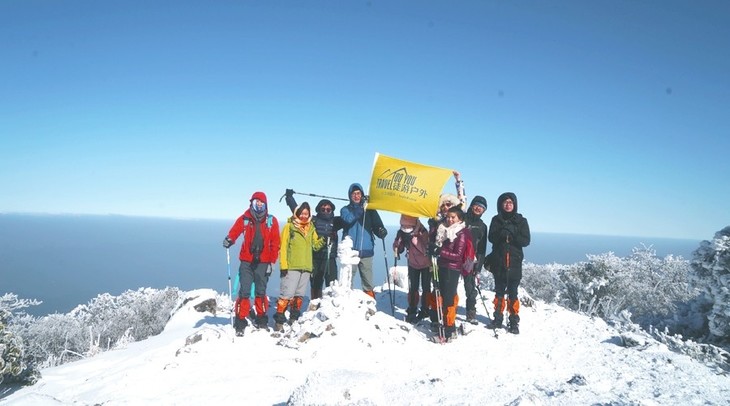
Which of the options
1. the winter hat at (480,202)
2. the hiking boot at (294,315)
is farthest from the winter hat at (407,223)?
the hiking boot at (294,315)

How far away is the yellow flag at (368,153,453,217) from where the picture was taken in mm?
7879

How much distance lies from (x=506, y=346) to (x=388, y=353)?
2.15 metres

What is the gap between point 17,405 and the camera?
17.8ft

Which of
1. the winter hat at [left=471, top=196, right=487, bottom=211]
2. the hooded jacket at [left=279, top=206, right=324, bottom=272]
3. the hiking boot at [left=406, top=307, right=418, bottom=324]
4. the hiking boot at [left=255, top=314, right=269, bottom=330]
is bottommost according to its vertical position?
the hiking boot at [left=255, top=314, right=269, bottom=330]

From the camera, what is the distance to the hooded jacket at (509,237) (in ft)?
24.3

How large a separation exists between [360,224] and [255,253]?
2364 millimetres

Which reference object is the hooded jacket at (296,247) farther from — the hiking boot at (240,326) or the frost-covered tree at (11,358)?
→ the frost-covered tree at (11,358)

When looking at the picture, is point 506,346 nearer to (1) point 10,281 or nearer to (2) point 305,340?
(2) point 305,340

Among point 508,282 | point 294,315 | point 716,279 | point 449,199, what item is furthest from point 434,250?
point 716,279

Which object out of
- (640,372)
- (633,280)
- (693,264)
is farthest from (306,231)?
(633,280)

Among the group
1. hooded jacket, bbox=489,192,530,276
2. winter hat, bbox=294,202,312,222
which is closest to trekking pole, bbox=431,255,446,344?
hooded jacket, bbox=489,192,530,276

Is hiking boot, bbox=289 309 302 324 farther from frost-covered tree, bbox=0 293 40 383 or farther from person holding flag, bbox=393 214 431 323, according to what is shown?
frost-covered tree, bbox=0 293 40 383

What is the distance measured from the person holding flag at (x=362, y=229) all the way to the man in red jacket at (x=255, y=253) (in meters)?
1.67

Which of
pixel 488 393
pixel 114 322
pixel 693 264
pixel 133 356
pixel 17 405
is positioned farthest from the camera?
pixel 114 322
